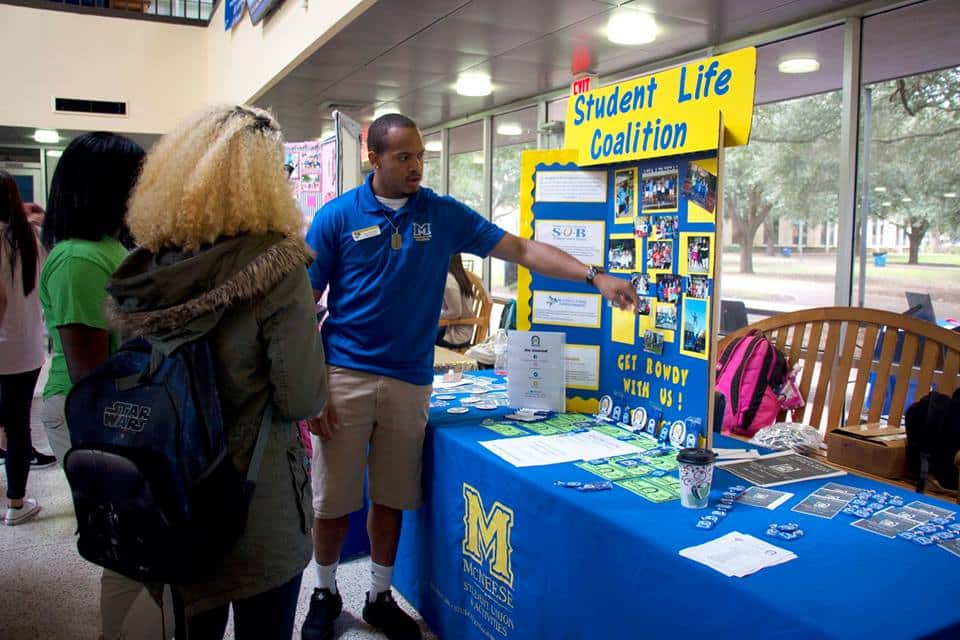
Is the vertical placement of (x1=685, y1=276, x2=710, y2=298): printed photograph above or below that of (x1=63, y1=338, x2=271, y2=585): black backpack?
above

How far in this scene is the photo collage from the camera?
1.86 m

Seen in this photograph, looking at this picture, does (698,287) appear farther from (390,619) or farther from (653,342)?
(390,619)

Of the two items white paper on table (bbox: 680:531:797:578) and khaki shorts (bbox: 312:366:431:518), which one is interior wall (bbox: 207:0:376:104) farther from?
white paper on table (bbox: 680:531:797:578)

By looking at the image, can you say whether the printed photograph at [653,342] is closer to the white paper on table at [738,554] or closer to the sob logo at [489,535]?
the sob logo at [489,535]

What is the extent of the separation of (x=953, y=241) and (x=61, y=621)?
4458 millimetres

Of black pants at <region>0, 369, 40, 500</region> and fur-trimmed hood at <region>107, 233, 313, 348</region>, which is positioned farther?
black pants at <region>0, 369, 40, 500</region>

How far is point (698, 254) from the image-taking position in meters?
1.87

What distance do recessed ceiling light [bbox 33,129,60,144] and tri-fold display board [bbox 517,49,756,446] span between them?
27.0ft

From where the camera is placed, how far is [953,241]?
3.81 metres

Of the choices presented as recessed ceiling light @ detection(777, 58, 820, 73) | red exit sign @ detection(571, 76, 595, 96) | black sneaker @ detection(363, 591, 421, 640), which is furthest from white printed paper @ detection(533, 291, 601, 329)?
recessed ceiling light @ detection(777, 58, 820, 73)

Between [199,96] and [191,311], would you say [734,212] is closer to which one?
[191,311]

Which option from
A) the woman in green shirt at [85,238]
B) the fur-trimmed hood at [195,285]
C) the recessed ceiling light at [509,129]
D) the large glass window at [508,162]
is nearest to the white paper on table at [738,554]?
the fur-trimmed hood at [195,285]

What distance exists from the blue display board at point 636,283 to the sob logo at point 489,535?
0.52 m

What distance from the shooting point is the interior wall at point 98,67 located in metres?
7.95
